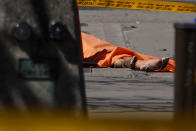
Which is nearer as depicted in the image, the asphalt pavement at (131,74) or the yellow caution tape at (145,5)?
the asphalt pavement at (131,74)

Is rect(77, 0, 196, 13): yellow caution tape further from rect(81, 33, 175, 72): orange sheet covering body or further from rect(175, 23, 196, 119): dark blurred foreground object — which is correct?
rect(175, 23, 196, 119): dark blurred foreground object

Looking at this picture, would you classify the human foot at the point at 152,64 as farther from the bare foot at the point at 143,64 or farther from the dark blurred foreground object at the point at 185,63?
the dark blurred foreground object at the point at 185,63

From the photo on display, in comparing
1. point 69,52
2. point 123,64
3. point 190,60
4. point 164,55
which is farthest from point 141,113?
point 164,55

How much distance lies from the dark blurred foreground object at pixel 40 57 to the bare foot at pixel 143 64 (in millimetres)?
9617

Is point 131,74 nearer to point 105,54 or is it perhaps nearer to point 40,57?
point 105,54

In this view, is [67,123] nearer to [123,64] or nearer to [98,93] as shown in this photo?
[98,93]

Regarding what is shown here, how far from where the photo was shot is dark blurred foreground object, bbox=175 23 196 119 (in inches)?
184

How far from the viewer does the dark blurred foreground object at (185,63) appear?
15.3 ft

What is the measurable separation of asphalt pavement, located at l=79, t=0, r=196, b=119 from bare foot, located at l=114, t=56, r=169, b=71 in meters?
0.20

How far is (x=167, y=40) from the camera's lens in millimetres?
20719

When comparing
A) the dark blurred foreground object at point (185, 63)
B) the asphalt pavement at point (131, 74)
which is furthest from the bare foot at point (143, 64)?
the dark blurred foreground object at point (185, 63)

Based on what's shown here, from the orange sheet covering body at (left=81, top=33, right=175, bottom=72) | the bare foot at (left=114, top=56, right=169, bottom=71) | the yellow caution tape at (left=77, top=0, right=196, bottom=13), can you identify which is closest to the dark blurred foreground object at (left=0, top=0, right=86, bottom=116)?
the bare foot at (left=114, top=56, right=169, bottom=71)

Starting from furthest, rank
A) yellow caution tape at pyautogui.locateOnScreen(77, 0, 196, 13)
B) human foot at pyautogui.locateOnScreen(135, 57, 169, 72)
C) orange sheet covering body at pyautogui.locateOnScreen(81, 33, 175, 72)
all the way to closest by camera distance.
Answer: yellow caution tape at pyautogui.locateOnScreen(77, 0, 196, 13) < orange sheet covering body at pyautogui.locateOnScreen(81, 33, 175, 72) < human foot at pyautogui.locateOnScreen(135, 57, 169, 72)

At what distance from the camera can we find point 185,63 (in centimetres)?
468
